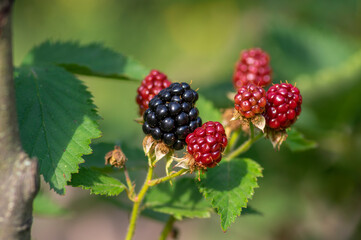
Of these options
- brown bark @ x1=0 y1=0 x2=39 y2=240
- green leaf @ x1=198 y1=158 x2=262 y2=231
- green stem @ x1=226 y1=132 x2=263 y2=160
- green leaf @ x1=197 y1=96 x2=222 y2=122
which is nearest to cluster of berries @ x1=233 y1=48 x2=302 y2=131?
green stem @ x1=226 y1=132 x2=263 y2=160

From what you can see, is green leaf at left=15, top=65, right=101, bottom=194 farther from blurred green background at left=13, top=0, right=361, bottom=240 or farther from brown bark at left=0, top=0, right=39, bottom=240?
blurred green background at left=13, top=0, right=361, bottom=240

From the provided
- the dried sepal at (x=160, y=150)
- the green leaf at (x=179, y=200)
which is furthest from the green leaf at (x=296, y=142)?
the dried sepal at (x=160, y=150)

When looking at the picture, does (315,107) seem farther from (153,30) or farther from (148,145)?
(153,30)

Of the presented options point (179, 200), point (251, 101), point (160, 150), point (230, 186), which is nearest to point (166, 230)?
point (179, 200)

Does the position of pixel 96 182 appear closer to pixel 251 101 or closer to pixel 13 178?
pixel 13 178

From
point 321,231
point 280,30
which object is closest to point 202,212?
point 321,231

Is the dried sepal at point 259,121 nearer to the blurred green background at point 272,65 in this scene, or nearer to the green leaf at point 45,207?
the blurred green background at point 272,65
